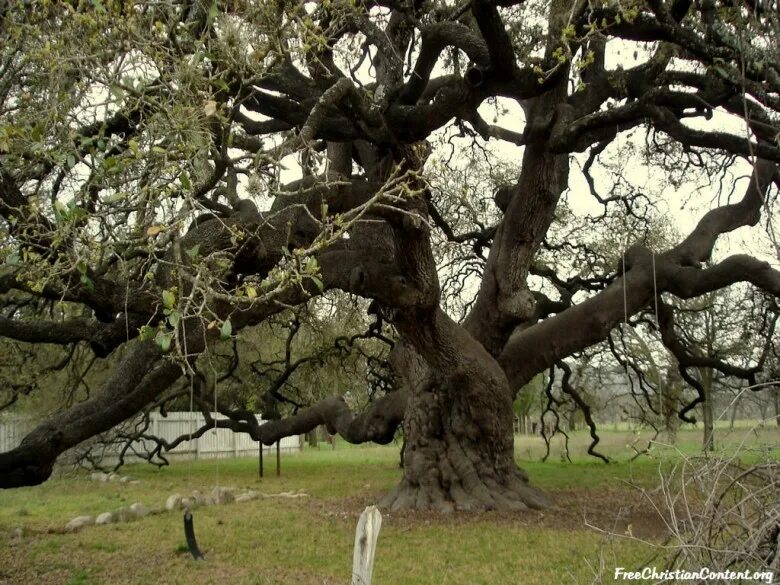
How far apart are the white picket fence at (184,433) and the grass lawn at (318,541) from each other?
5.01 meters

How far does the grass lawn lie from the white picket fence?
5.01 metres

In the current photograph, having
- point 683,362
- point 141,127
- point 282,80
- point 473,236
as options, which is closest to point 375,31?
point 282,80

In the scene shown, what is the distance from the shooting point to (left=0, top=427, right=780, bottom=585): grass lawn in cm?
631

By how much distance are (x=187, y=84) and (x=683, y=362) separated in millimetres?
9833

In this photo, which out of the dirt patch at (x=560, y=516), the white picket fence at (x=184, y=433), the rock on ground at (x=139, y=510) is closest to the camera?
the dirt patch at (x=560, y=516)

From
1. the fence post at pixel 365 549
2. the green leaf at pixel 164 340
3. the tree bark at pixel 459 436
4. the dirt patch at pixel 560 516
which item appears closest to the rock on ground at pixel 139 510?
the dirt patch at pixel 560 516

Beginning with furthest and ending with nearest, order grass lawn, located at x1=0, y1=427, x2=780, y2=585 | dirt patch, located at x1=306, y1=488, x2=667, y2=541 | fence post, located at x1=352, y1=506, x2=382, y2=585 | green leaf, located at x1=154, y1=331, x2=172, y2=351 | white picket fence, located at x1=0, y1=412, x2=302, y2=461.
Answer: white picket fence, located at x1=0, y1=412, x2=302, y2=461
dirt patch, located at x1=306, y1=488, x2=667, y2=541
grass lawn, located at x1=0, y1=427, x2=780, y2=585
fence post, located at x1=352, y1=506, x2=382, y2=585
green leaf, located at x1=154, y1=331, x2=172, y2=351

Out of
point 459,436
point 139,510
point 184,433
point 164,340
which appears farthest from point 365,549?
point 184,433

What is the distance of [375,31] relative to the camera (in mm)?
7477

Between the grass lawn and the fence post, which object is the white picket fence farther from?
the fence post

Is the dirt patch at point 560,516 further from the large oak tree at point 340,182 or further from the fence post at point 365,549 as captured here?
the fence post at point 365,549

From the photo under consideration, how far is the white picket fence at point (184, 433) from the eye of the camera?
18.2 meters

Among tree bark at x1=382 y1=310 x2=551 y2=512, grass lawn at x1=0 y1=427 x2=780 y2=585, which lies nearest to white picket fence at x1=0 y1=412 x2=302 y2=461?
grass lawn at x1=0 y1=427 x2=780 y2=585

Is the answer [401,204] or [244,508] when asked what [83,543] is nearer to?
[244,508]
